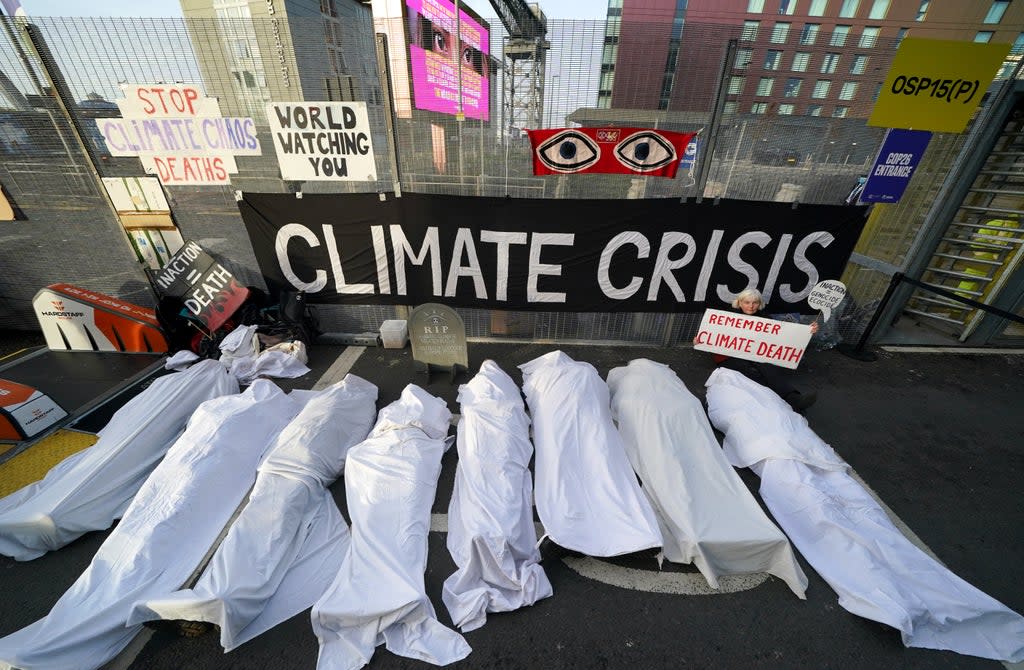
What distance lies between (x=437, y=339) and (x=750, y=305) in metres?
3.72

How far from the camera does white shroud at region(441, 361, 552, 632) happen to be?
7.47 ft

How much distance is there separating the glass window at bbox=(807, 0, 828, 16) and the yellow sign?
132 ft

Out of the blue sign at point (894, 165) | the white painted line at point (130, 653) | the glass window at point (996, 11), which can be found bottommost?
the white painted line at point (130, 653)

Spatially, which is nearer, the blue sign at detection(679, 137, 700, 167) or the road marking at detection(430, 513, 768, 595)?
the road marking at detection(430, 513, 768, 595)

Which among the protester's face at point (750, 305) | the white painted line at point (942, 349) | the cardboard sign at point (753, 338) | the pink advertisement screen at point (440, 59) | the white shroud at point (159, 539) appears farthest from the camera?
the pink advertisement screen at point (440, 59)

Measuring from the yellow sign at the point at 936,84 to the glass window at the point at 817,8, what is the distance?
132ft

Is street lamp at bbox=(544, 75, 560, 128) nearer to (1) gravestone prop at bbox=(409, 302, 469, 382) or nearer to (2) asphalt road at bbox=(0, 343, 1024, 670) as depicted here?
(1) gravestone prop at bbox=(409, 302, 469, 382)

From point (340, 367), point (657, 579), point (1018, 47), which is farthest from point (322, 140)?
point (1018, 47)

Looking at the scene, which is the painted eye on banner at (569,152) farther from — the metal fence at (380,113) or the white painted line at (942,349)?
the white painted line at (942,349)

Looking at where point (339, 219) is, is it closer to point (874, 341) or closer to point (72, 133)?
point (72, 133)

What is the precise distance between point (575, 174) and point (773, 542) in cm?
377

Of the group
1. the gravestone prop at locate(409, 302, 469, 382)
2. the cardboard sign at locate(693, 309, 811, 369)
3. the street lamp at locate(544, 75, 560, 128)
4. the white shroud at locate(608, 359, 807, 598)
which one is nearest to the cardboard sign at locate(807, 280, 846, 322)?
the cardboard sign at locate(693, 309, 811, 369)

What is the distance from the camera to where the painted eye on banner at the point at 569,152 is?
3977 mm

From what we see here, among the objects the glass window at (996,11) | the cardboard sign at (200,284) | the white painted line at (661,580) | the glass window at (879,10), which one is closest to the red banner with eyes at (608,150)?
the white painted line at (661,580)
